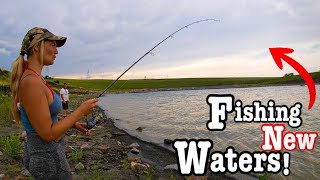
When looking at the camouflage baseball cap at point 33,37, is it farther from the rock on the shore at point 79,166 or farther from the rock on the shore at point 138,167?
the rock on the shore at point 138,167

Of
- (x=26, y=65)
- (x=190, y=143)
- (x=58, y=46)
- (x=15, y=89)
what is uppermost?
(x=58, y=46)

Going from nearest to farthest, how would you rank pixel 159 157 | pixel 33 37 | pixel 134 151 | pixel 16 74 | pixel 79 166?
pixel 16 74 < pixel 33 37 < pixel 79 166 < pixel 159 157 < pixel 134 151

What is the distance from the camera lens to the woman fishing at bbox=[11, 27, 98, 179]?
3.36 metres

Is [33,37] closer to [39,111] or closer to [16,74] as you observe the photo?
[16,74]

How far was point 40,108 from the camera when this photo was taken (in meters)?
3.33

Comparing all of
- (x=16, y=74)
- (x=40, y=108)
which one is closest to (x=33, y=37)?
(x=16, y=74)

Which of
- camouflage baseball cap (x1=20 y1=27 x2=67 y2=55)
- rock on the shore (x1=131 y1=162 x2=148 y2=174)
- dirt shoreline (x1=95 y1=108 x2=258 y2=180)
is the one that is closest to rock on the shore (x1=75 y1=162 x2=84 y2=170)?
rock on the shore (x1=131 y1=162 x2=148 y2=174)

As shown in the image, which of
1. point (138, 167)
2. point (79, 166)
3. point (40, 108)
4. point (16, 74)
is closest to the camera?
point (40, 108)

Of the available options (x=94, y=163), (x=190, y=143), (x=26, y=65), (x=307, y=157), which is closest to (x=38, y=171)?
(x=26, y=65)

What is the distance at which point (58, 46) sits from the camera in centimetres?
395

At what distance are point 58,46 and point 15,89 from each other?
74 centimetres

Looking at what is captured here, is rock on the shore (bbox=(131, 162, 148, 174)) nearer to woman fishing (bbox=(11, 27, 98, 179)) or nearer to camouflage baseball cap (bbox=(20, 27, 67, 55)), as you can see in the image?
woman fishing (bbox=(11, 27, 98, 179))

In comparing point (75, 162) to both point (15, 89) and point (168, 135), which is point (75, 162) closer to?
point (15, 89)

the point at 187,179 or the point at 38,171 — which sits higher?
the point at 38,171
